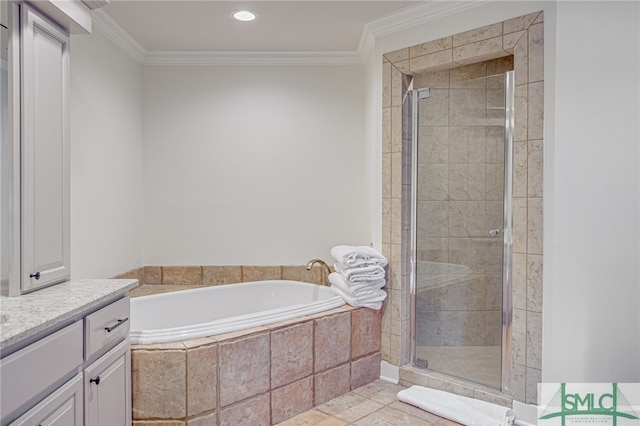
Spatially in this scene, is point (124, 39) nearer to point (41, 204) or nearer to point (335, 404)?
point (41, 204)

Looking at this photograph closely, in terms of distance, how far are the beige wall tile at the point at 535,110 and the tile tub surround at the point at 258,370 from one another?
144cm

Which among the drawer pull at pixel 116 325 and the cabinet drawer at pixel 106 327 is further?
the drawer pull at pixel 116 325

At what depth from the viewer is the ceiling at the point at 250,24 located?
104 inches

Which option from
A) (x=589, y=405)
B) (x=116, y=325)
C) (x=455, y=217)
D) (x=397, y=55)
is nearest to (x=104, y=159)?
(x=116, y=325)

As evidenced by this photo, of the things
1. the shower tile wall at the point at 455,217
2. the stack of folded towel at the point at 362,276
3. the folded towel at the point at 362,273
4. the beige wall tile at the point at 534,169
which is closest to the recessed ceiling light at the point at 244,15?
the shower tile wall at the point at 455,217

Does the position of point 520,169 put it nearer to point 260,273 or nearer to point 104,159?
point 260,273

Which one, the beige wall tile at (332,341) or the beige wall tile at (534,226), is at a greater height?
the beige wall tile at (534,226)

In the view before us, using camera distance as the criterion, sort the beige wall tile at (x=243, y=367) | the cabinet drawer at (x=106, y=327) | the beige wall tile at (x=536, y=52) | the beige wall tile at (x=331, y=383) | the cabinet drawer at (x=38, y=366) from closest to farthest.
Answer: the cabinet drawer at (x=38, y=366) → the cabinet drawer at (x=106, y=327) → the beige wall tile at (x=243, y=367) → the beige wall tile at (x=536, y=52) → the beige wall tile at (x=331, y=383)

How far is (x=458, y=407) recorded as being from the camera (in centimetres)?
243

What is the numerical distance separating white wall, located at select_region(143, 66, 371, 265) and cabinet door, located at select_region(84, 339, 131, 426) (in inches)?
68.0

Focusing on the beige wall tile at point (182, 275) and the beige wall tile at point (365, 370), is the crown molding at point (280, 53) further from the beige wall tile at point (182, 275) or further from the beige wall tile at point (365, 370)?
the beige wall tile at point (365, 370)

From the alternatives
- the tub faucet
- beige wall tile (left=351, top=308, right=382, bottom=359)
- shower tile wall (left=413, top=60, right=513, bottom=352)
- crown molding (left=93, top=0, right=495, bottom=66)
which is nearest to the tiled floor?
beige wall tile (left=351, top=308, right=382, bottom=359)

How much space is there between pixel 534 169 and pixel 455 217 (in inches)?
27.4

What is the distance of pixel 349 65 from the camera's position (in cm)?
355
